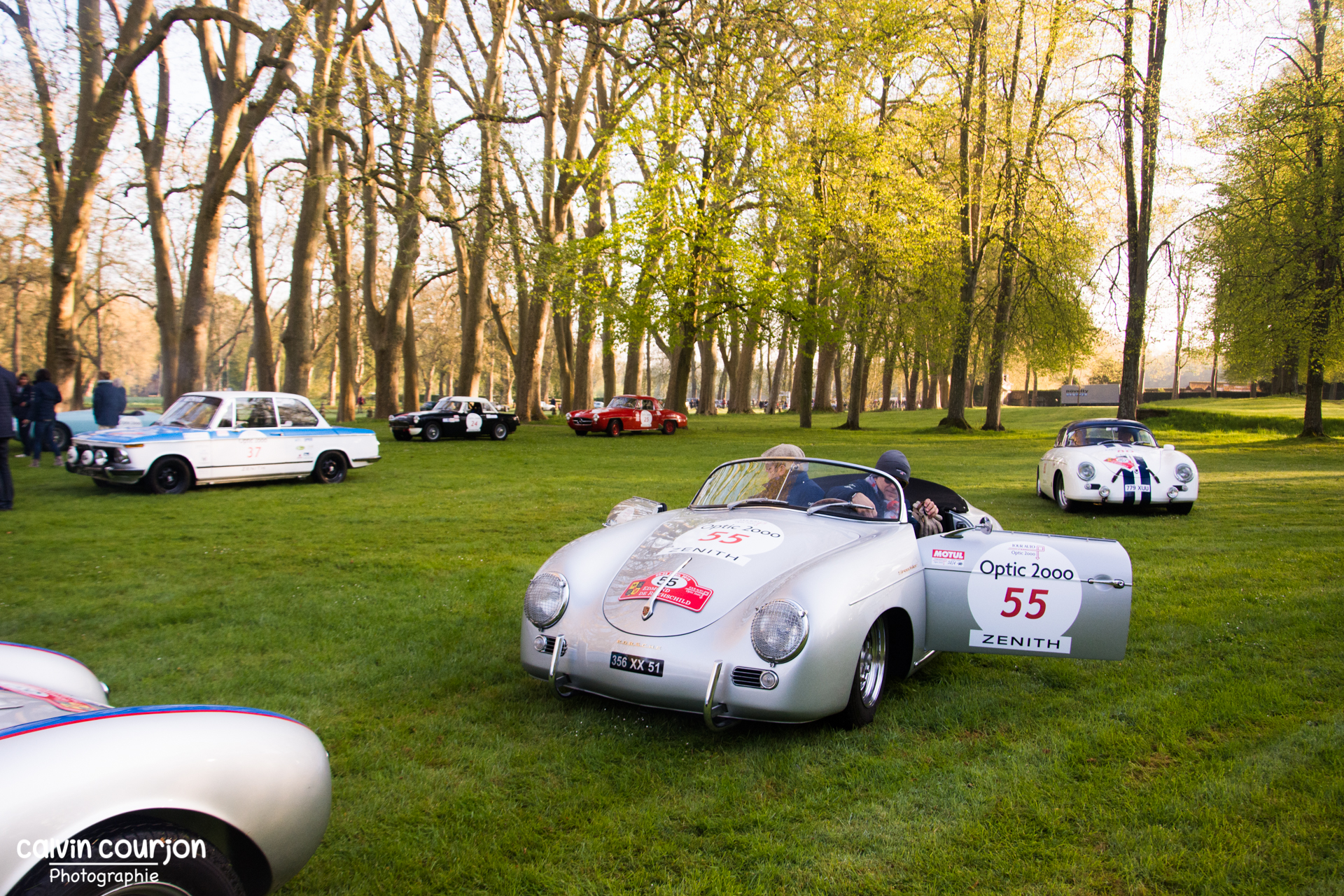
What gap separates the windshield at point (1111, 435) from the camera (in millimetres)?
11703

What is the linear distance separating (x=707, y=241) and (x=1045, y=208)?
436 inches

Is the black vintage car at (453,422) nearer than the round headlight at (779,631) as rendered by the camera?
No

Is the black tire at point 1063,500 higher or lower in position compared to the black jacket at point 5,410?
lower

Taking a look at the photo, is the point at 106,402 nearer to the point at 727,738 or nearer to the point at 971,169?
the point at 727,738

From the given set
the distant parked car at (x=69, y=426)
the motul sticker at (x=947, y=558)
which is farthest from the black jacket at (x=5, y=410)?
the motul sticker at (x=947, y=558)

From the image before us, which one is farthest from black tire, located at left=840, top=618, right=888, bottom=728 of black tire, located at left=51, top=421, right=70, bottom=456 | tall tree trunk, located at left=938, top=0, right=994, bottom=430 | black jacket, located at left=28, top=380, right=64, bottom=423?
tall tree trunk, located at left=938, top=0, right=994, bottom=430

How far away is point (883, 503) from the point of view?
5184 mm

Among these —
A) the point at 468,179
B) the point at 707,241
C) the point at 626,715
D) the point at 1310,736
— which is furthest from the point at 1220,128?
the point at 626,715

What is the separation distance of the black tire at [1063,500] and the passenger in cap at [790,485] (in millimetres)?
7391

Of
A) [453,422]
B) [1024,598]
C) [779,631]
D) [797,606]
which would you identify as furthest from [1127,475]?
[453,422]

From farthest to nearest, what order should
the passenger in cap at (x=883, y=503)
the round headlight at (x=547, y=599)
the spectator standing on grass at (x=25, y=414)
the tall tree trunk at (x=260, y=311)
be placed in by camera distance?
the tall tree trunk at (x=260, y=311), the spectator standing on grass at (x=25, y=414), the passenger in cap at (x=883, y=503), the round headlight at (x=547, y=599)

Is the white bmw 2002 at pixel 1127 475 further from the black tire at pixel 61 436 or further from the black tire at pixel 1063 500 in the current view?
the black tire at pixel 61 436

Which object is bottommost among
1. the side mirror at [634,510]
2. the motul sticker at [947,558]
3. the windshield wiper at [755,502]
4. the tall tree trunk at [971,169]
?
the motul sticker at [947,558]

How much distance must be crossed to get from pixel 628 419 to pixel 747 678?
24927mm
